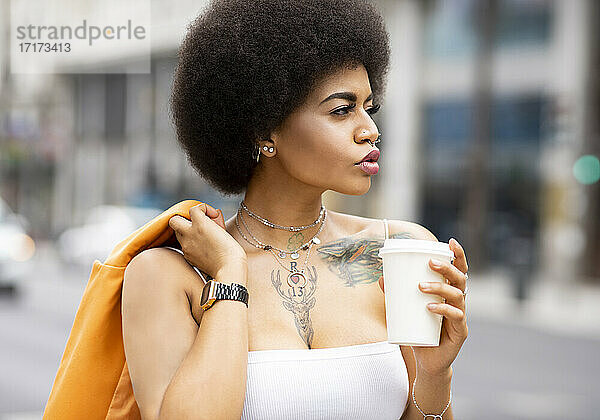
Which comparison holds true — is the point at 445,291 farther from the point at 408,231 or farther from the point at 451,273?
the point at 408,231

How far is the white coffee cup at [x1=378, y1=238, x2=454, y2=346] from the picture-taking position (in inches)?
71.4

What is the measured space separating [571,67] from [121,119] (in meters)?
20.5

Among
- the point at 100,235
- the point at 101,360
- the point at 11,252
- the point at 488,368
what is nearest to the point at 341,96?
the point at 101,360

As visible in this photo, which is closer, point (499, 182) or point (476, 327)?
point (476, 327)

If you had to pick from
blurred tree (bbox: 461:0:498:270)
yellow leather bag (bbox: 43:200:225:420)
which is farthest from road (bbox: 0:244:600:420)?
blurred tree (bbox: 461:0:498:270)

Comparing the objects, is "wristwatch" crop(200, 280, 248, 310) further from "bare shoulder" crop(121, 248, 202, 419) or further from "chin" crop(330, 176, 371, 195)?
"chin" crop(330, 176, 371, 195)

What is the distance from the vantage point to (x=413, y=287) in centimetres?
182

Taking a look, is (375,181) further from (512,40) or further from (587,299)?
→ (587,299)

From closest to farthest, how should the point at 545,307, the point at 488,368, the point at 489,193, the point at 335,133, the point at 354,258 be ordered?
the point at 335,133, the point at 354,258, the point at 488,368, the point at 545,307, the point at 489,193

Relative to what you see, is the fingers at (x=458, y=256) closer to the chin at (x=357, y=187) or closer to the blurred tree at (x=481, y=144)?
the chin at (x=357, y=187)

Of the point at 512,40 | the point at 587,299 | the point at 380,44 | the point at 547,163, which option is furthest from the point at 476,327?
the point at 380,44

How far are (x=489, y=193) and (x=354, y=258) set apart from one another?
19.3 meters

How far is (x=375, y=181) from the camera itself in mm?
23078

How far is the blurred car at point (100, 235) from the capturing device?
22.5 m
